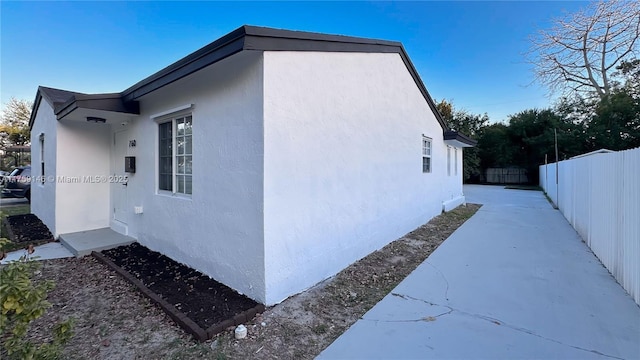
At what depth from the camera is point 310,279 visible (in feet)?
12.8

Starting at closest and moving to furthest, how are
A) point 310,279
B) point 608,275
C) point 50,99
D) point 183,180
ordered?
point 310,279 < point 608,275 < point 183,180 < point 50,99

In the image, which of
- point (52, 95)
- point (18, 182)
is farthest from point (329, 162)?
point (18, 182)

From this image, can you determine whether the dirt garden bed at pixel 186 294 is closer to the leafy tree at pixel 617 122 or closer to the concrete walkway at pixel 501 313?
the concrete walkway at pixel 501 313

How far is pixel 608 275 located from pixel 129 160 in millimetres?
8314

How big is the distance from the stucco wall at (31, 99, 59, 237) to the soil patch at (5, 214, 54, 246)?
13 cm

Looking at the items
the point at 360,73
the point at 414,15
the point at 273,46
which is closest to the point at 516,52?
the point at 414,15

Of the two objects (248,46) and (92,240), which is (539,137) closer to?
(248,46)

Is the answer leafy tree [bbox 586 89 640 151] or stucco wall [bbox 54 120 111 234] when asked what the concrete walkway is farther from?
leafy tree [bbox 586 89 640 151]

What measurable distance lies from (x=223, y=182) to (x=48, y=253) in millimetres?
4296

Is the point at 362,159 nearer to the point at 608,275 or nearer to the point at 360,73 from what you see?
the point at 360,73

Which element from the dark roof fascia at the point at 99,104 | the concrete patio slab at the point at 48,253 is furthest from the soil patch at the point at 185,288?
the dark roof fascia at the point at 99,104

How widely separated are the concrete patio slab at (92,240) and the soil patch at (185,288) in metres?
0.34

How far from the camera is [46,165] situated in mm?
7191

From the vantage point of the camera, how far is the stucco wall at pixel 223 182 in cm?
335
